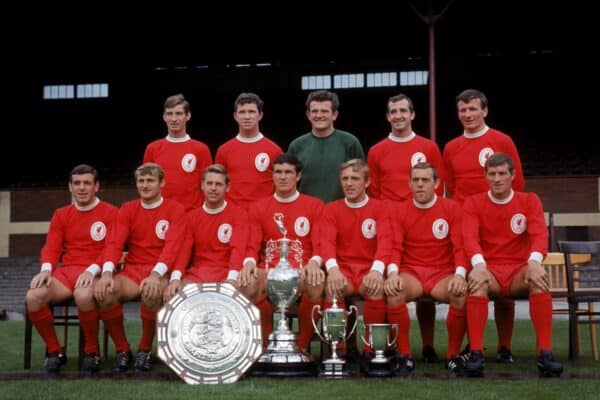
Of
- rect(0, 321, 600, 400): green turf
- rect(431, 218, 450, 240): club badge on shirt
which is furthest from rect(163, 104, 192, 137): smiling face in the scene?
rect(431, 218, 450, 240): club badge on shirt

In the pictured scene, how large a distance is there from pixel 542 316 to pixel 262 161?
2232 millimetres

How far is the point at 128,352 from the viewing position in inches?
202

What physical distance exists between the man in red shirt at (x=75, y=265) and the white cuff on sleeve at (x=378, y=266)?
1728 mm

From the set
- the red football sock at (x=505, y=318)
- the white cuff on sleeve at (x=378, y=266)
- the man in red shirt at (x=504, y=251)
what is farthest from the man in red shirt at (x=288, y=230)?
the red football sock at (x=505, y=318)

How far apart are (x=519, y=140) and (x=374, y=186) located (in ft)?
39.5

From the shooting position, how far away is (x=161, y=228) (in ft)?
17.5

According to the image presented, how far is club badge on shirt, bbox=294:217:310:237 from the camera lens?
17.5ft

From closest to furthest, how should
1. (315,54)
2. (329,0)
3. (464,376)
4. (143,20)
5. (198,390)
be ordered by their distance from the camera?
(198,390) < (464,376) < (329,0) < (143,20) < (315,54)

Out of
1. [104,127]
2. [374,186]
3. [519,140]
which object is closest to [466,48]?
[519,140]

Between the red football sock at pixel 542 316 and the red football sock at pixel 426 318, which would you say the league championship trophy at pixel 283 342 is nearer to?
the red football sock at pixel 426 318

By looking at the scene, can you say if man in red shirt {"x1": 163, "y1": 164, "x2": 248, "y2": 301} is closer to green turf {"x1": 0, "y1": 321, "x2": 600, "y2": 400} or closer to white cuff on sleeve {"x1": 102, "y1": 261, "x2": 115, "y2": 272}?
white cuff on sleeve {"x1": 102, "y1": 261, "x2": 115, "y2": 272}

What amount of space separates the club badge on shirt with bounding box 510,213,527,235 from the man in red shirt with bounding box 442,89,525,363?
0.54 m

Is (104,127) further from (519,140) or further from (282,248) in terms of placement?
(282,248)

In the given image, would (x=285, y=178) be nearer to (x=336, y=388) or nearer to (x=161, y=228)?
(x=161, y=228)
